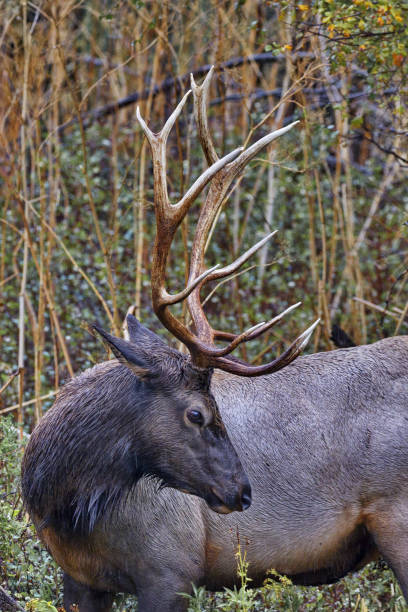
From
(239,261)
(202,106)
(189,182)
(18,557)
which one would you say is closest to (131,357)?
(239,261)

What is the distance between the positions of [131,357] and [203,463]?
476mm

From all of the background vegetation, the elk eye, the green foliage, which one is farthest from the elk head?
the green foliage

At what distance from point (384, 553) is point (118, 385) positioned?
4.08 ft

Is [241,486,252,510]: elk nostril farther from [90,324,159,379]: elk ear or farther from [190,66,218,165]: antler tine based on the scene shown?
[190,66,218,165]: antler tine

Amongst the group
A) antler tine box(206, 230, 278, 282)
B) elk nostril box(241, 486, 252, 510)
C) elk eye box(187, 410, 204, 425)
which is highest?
antler tine box(206, 230, 278, 282)

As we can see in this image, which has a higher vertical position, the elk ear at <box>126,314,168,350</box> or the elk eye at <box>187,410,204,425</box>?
the elk ear at <box>126,314,168,350</box>

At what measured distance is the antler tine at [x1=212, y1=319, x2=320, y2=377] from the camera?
3373 millimetres

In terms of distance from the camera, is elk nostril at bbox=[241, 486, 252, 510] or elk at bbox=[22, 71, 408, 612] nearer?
elk nostril at bbox=[241, 486, 252, 510]

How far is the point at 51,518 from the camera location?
3.63 meters

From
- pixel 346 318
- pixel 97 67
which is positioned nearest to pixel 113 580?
pixel 346 318

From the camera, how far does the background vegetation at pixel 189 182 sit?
4957 millimetres

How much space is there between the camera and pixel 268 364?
346 cm

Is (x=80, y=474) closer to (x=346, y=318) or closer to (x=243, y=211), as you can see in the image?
(x=346, y=318)

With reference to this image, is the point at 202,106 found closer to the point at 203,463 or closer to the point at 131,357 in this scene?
the point at 131,357
